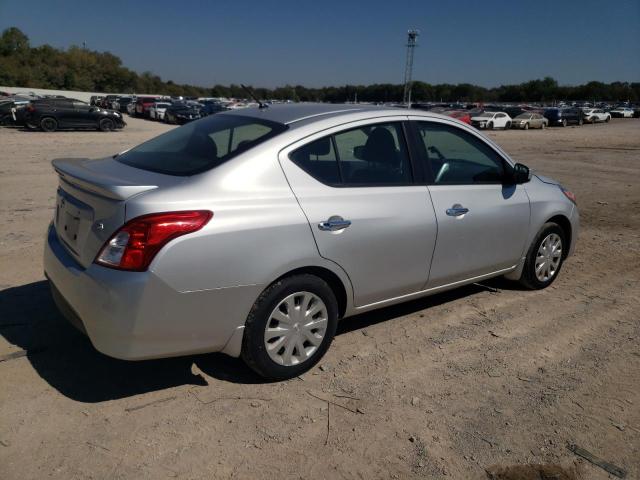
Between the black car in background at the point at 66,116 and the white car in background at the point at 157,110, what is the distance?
13.4 m

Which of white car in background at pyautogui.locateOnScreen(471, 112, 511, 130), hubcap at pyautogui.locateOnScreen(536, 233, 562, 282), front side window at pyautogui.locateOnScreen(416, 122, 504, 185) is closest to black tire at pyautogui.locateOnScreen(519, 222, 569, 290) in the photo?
hubcap at pyautogui.locateOnScreen(536, 233, 562, 282)

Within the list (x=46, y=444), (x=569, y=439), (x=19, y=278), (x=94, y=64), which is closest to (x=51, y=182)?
(x=19, y=278)

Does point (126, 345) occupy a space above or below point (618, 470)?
above

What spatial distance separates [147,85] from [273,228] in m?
122

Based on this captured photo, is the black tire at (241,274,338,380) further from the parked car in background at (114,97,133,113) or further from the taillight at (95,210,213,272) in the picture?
the parked car in background at (114,97,133,113)

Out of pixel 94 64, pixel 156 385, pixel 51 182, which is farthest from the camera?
pixel 94 64

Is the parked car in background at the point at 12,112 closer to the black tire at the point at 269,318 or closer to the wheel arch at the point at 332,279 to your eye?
the wheel arch at the point at 332,279

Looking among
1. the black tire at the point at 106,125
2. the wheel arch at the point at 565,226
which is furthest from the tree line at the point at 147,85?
the wheel arch at the point at 565,226

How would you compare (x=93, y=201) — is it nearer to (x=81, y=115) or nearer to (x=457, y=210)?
(x=457, y=210)

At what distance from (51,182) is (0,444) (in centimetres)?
872

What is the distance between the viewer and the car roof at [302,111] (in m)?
3.59

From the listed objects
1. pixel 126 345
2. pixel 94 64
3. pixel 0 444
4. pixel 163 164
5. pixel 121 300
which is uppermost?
pixel 94 64

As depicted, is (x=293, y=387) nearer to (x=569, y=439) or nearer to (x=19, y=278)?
(x=569, y=439)

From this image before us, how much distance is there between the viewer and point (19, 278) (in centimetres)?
495
